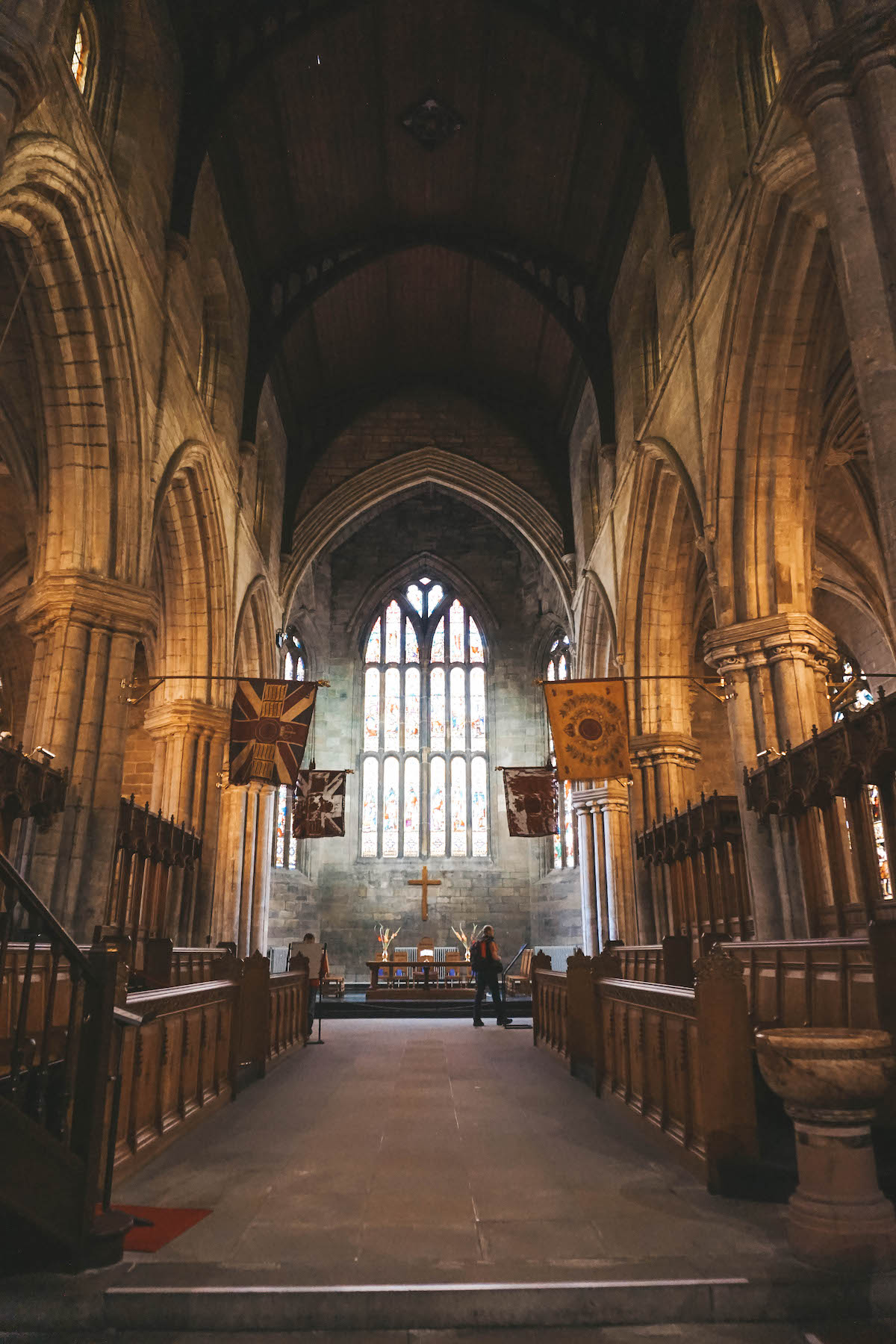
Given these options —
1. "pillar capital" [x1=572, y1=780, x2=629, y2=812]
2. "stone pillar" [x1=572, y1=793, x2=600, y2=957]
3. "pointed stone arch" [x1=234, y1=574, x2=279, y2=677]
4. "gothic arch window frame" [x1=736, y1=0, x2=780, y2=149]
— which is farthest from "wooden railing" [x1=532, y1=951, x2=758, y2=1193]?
"pointed stone arch" [x1=234, y1=574, x2=279, y2=677]

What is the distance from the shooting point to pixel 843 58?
640 cm

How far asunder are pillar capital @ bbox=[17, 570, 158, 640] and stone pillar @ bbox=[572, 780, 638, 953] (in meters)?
8.41

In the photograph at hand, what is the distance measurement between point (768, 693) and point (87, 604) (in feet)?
22.7

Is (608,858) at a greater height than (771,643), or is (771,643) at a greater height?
(771,643)

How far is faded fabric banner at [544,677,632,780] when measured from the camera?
11430 mm

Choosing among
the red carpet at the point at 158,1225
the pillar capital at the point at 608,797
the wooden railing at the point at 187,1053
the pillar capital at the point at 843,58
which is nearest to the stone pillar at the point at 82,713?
the wooden railing at the point at 187,1053

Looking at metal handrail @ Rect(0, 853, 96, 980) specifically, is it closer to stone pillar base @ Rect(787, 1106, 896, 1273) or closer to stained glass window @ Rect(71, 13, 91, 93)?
stone pillar base @ Rect(787, 1106, 896, 1273)

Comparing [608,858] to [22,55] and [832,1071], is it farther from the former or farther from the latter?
[22,55]

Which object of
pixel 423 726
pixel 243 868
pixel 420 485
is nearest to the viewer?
pixel 243 868

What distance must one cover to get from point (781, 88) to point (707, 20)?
198 inches

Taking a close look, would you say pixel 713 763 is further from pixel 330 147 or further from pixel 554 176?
pixel 330 147

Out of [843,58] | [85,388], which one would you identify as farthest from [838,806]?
[85,388]

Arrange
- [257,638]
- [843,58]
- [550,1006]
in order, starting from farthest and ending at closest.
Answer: [257,638] < [550,1006] < [843,58]

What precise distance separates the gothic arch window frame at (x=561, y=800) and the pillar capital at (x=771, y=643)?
1015cm
